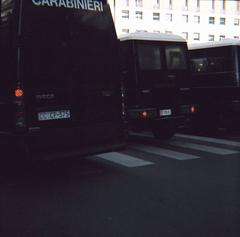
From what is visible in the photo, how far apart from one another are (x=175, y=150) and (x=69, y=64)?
367 cm

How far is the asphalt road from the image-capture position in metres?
4.80

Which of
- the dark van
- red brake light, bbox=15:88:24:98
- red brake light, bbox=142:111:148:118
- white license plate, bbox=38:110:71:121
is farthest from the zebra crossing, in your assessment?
red brake light, bbox=15:88:24:98

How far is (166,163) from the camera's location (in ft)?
27.7

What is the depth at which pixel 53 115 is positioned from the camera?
7074mm

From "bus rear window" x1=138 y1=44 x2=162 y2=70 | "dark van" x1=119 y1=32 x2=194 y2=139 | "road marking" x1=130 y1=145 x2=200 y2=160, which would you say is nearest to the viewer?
"road marking" x1=130 y1=145 x2=200 y2=160

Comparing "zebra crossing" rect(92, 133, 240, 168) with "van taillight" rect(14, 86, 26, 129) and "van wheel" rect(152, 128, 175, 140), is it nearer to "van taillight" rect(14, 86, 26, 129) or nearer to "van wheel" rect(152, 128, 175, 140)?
"van wheel" rect(152, 128, 175, 140)

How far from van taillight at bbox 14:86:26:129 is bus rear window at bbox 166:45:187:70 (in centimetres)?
573

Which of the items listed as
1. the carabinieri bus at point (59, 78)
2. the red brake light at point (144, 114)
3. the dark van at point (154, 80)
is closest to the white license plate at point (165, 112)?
the dark van at point (154, 80)

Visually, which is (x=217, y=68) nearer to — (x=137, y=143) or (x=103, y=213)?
(x=137, y=143)

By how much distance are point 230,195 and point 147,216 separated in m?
1.35

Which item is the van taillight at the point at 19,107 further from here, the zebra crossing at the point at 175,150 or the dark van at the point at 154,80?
the dark van at the point at 154,80

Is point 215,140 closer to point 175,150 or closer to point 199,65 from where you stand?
point 175,150

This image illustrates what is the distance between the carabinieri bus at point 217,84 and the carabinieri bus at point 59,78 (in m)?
5.90

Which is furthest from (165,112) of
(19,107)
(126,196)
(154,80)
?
(126,196)
